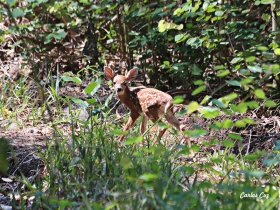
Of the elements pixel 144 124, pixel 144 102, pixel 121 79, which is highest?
pixel 121 79

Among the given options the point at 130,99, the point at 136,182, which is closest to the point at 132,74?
the point at 130,99

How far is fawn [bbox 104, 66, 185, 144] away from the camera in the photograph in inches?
232

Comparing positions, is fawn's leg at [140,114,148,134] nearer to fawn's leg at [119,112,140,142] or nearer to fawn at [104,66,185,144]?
fawn at [104,66,185,144]

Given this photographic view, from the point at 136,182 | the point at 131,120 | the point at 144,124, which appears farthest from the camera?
the point at 131,120

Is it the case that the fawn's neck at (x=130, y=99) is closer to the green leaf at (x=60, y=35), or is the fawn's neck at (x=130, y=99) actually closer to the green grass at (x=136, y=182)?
the green grass at (x=136, y=182)

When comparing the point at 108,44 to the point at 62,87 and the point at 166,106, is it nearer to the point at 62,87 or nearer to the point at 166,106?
the point at 62,87

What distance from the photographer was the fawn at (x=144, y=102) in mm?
5895

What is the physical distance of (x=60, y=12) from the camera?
337 inches

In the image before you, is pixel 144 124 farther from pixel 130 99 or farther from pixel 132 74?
pixel 132 74

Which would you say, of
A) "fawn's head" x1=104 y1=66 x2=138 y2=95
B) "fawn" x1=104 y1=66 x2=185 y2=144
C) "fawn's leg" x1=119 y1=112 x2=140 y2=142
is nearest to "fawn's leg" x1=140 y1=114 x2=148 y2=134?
"fawn" x1=104 y1=66 x2=185 y2=144

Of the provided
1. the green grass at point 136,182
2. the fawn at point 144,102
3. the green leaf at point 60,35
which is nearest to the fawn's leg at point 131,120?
the fawn at point 144,102

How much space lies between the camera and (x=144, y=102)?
6.05m

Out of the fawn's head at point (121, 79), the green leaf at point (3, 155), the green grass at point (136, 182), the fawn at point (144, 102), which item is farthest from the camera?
the fawn's head at point (121, 79)

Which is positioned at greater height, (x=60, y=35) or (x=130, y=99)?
(x=60, y=35)
